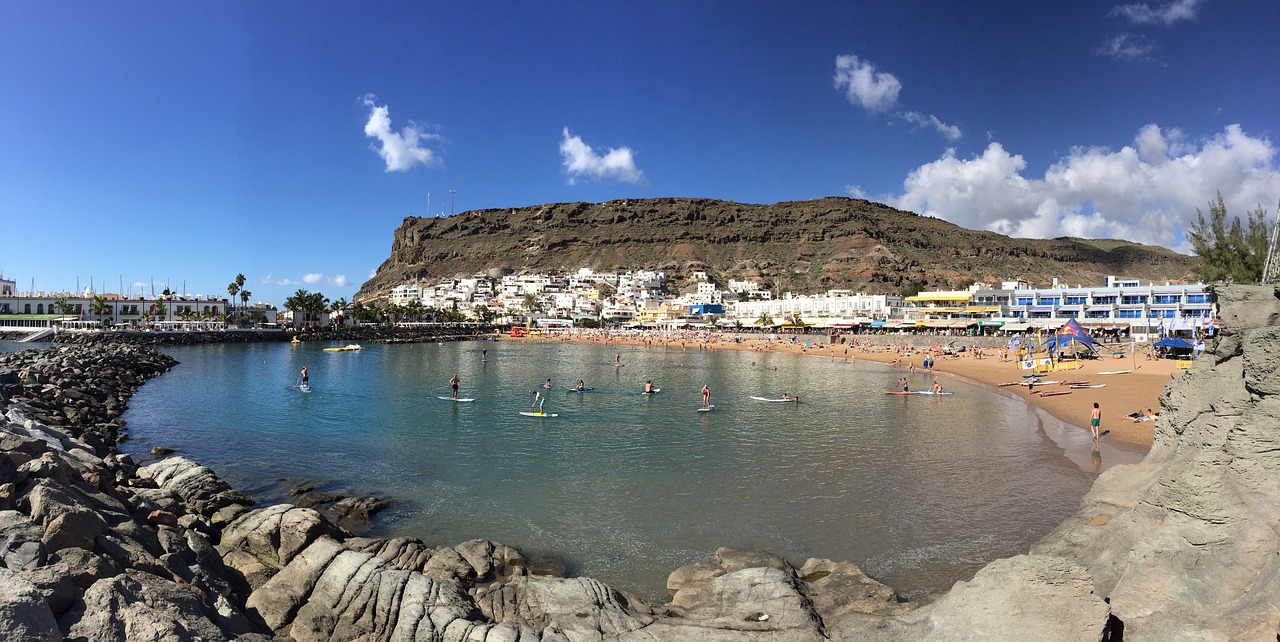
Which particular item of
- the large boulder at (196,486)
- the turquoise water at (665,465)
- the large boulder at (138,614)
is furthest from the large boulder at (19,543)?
the turquoise water at (665,465)

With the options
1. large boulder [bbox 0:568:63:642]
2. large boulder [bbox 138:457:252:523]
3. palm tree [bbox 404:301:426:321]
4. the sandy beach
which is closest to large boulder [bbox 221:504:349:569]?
large boulder [bbox 138:457:252:523]

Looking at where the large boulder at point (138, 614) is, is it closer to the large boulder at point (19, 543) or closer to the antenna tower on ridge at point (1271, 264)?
the large boulder at point (19, 543)

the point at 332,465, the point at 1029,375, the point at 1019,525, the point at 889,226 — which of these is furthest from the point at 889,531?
the point at 889,226

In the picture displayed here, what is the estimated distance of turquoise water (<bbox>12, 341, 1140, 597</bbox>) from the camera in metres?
12.3

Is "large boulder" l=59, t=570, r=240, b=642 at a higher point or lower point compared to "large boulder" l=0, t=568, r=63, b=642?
lower

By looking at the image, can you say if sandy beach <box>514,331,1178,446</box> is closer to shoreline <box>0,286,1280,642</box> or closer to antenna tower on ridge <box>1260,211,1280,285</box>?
antenna tower on ridge <box>1260,211,1280,285</box>

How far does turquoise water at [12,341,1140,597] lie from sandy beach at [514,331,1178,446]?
1.51 m

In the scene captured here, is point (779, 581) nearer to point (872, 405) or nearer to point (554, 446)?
point (554, 446)

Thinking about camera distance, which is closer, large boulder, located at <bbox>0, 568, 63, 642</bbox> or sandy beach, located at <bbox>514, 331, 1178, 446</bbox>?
large boulder, located at <bbox>0, 568, 63, 642</bbox>

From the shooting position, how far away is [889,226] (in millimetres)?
183000

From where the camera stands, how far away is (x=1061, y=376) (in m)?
37.6

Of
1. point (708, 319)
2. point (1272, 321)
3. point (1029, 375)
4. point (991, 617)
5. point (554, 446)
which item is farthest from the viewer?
point (708, 319)

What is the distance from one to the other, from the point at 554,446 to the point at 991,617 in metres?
16.5

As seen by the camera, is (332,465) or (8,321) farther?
(8,321)
